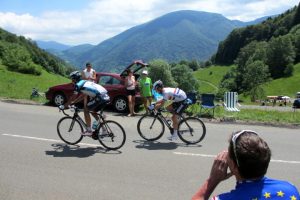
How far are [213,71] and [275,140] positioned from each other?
5808 inches

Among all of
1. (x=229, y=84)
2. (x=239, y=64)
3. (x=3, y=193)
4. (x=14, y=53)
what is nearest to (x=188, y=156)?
(x=3, y=193)

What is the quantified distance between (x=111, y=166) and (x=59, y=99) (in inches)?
451

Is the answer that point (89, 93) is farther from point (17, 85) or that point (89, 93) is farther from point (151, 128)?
point (17, 85)

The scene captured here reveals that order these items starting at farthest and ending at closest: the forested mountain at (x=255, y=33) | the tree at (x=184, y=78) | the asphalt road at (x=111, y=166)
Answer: the forested mountain at (x=255, y=33), the tree at (x=184, y=78), the asphalt road at (x=111, y=166)

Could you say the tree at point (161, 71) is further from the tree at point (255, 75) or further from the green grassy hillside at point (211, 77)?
the green grassy hillside at point (211, 77)

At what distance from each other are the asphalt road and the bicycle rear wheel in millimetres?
249

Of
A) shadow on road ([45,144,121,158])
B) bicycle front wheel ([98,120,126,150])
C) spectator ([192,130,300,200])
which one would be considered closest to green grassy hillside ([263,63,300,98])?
bicycle front wheel ([98,120,126,150])

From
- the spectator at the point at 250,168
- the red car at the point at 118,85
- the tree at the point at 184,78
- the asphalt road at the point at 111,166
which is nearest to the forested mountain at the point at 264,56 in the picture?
the tree at the point at 184,78

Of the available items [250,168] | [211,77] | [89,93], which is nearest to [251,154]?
[250,168]

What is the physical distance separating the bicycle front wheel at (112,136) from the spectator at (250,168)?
755cm

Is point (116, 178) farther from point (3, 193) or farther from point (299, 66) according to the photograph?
point (299, 66)

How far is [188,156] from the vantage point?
9766 mm

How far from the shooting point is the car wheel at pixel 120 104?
1799 centimetres

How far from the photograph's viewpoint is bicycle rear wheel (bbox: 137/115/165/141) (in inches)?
458
